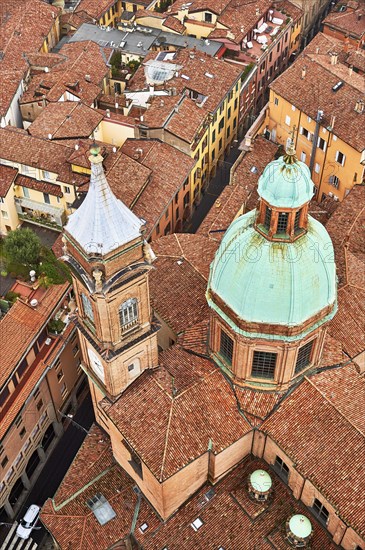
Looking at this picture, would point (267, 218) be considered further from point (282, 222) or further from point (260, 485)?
point (260, 485)

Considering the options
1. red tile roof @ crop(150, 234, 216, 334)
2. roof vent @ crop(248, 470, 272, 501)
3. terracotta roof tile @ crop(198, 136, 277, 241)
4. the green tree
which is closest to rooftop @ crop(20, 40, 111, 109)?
terracotta roof tile @ crop(198, 136, 277, 241)

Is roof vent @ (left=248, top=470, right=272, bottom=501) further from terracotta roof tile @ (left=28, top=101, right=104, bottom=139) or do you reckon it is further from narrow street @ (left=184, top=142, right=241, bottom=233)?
terracotta roof tile @ (left=28, top=101, right=104, bottom=139)

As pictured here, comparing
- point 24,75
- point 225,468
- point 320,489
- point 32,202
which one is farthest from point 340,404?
point 24,75

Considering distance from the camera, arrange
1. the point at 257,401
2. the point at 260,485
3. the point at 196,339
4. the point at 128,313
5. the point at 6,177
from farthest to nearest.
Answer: the point at 6,177
the point at 196,339
the point at 257,401
the point at 260,485
the point at 128,313

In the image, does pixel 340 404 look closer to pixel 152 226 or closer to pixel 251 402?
pixel 251 402

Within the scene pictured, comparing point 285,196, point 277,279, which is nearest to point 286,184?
point 285,196

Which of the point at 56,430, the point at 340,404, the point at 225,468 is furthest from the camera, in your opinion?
the point at 56,430
